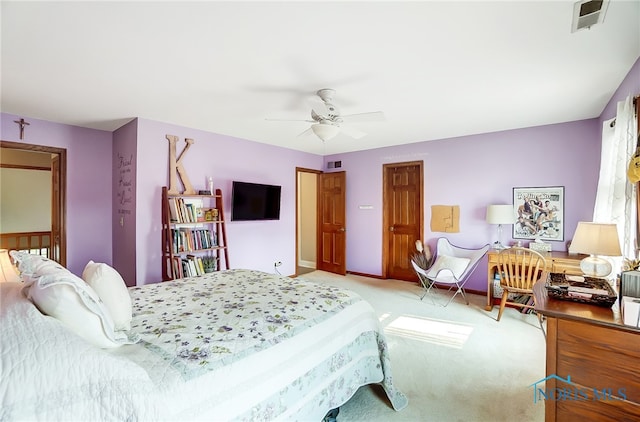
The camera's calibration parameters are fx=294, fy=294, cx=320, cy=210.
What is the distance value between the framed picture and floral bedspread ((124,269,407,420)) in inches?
125

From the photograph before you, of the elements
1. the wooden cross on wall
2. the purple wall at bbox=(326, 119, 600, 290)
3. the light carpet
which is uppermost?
the wooden cross on wall

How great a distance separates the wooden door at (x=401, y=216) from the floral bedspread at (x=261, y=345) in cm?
318

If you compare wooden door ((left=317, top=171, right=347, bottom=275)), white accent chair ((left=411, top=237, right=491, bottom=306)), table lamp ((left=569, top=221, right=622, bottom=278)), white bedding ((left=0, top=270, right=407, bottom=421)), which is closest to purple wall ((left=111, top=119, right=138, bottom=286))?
white bedding ((left=0, top=270, right=407, bottom=421))

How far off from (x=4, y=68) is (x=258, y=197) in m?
2.97

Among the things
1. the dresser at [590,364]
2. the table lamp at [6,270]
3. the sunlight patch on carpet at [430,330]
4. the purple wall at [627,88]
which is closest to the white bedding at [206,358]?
the table lamp at [6,270]

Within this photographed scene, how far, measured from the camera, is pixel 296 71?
7.51ft

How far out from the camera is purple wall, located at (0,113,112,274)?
3.65m

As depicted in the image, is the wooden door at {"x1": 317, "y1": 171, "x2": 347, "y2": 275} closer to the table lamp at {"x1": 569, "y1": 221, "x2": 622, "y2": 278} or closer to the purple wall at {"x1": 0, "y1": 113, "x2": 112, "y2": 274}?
the purple wall at {"x1": 0, "y1": 113, "x2": 112, "y2": 274}

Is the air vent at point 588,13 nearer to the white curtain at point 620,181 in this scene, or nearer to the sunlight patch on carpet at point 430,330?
the white curtain at point 620,181

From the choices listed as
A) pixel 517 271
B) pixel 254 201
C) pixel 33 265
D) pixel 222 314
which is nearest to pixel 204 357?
pixel 222 314

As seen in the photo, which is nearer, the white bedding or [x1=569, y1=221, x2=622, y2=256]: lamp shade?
the white bedding

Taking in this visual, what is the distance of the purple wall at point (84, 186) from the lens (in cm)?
365

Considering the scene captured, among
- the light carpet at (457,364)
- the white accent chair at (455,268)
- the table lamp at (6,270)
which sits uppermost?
the table lamp at (6,270)

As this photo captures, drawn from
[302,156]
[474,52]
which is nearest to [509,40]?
[474,52]
